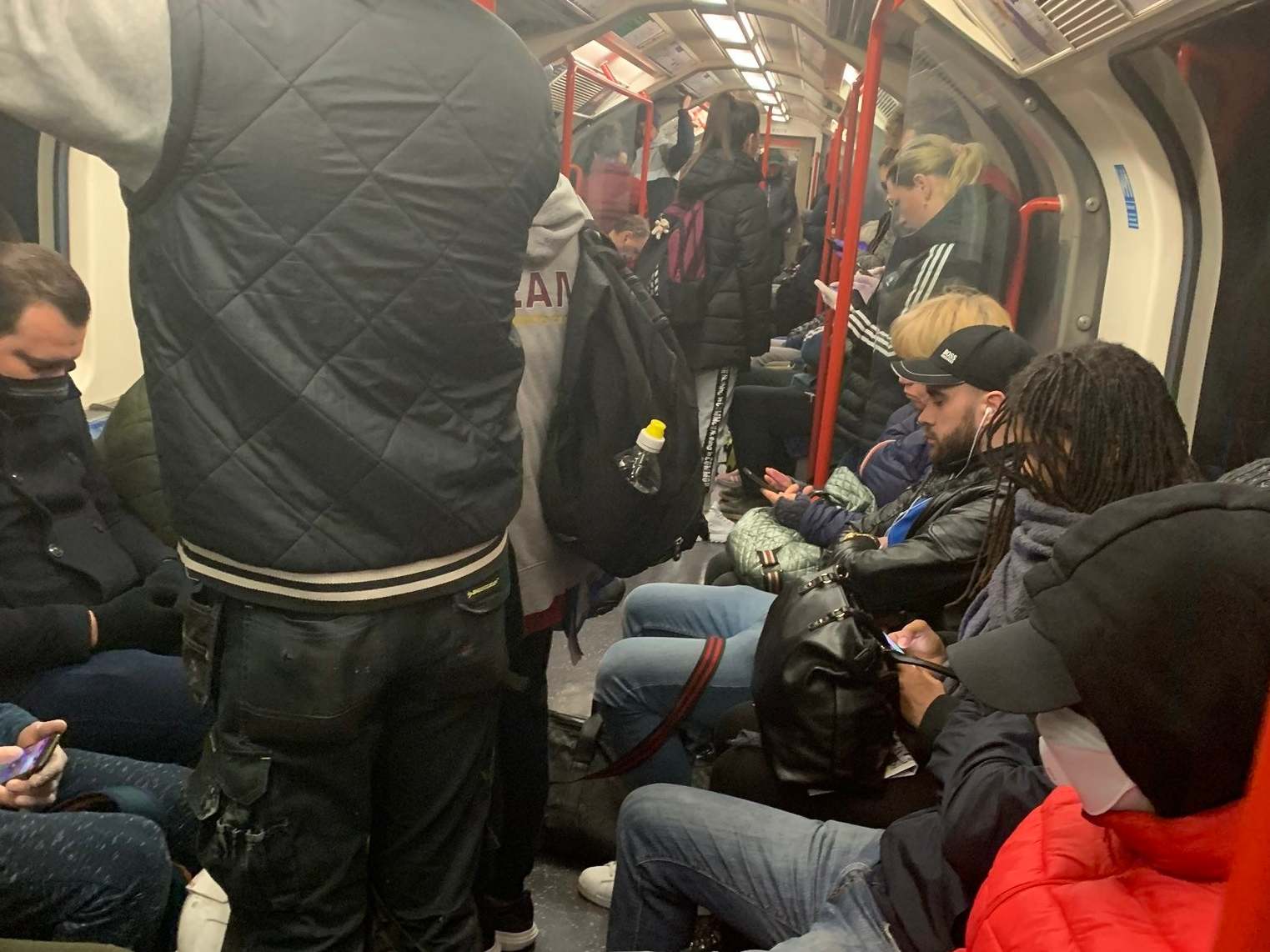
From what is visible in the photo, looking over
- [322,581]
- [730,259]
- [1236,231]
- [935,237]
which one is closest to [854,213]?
[935,237]

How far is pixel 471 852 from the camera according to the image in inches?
62.9

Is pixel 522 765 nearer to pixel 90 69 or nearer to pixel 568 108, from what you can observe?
pixel 90 69

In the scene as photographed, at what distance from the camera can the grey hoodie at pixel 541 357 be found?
5.44 feet

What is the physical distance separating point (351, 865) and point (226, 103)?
101 cm

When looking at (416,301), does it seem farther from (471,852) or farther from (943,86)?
(943,86)

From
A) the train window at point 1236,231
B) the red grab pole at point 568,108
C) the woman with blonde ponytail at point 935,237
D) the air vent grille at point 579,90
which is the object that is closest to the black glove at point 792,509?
the woman with blonde ponytail at point 935,237

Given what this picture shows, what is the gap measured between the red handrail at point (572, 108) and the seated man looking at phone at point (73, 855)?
9.95 feet

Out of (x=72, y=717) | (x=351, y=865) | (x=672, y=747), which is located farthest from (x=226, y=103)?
(x=672, y=747)

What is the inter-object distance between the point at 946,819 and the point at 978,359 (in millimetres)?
1196

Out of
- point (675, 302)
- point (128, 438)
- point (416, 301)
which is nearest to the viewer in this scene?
point (416, 301)

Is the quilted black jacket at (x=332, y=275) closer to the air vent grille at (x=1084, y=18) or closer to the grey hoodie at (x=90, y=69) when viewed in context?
the grey hoodie at (x=90, y=69)

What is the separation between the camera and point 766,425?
18.0 ft

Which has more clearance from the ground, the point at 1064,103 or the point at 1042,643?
the point at 1064,103

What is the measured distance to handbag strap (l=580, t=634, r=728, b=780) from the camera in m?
2.16
